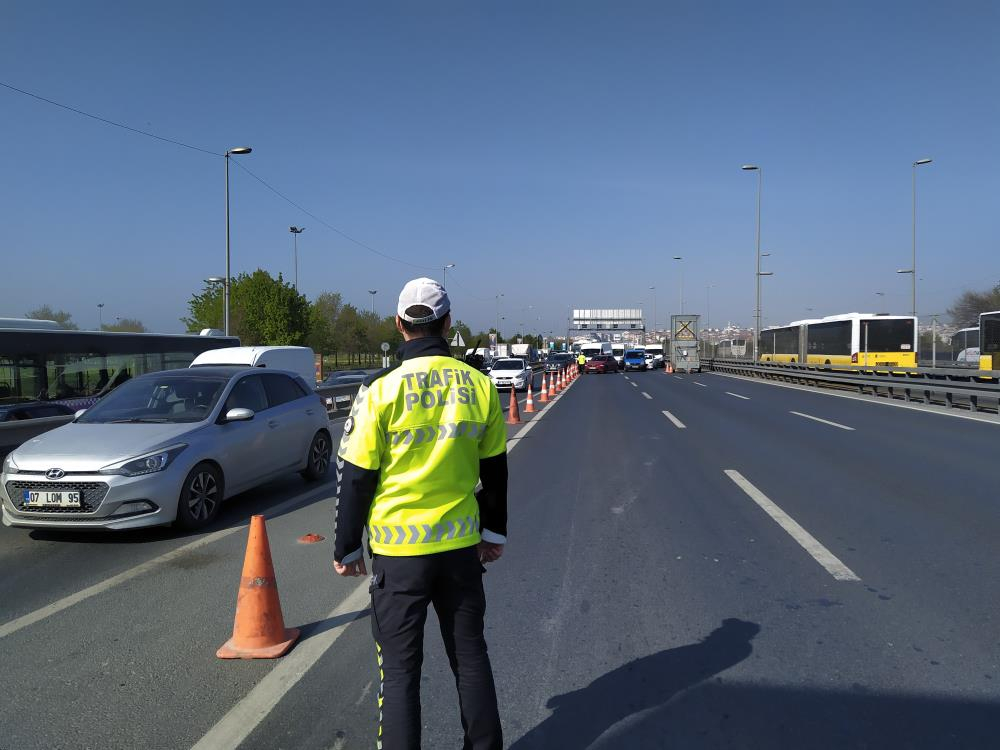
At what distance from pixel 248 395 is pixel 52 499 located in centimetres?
243

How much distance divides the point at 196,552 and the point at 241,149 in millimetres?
24345

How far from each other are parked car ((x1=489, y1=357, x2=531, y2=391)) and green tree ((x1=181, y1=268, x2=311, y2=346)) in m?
20.9

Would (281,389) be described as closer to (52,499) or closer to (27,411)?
(52,499)

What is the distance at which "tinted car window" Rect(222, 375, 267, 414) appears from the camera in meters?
7.91

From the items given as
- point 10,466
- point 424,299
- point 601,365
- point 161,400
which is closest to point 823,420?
point 161,400

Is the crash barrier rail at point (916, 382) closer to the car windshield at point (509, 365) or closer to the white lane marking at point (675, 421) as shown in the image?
the white lane marking at point (675, 421)

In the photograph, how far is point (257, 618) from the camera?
4.05m

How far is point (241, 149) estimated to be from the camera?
89.3 ft

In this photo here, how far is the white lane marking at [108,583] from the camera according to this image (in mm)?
4574

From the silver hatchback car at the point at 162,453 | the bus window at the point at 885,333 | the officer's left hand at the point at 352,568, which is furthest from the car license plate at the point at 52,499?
the bus window at the point at 885,333

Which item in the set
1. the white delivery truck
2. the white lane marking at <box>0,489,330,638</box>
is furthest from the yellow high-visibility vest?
the white delivery truck

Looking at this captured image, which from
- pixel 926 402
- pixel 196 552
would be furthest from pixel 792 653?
pixel 926 402

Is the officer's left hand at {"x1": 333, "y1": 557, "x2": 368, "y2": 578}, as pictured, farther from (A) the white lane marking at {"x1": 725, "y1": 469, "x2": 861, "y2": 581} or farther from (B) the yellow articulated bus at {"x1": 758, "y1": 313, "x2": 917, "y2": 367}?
(B) the yellow articulated bus at {"x1": 758, "y1": 313, "x2": 917, "y2": 367}

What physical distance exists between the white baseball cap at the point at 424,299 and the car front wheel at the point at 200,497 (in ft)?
15.7
